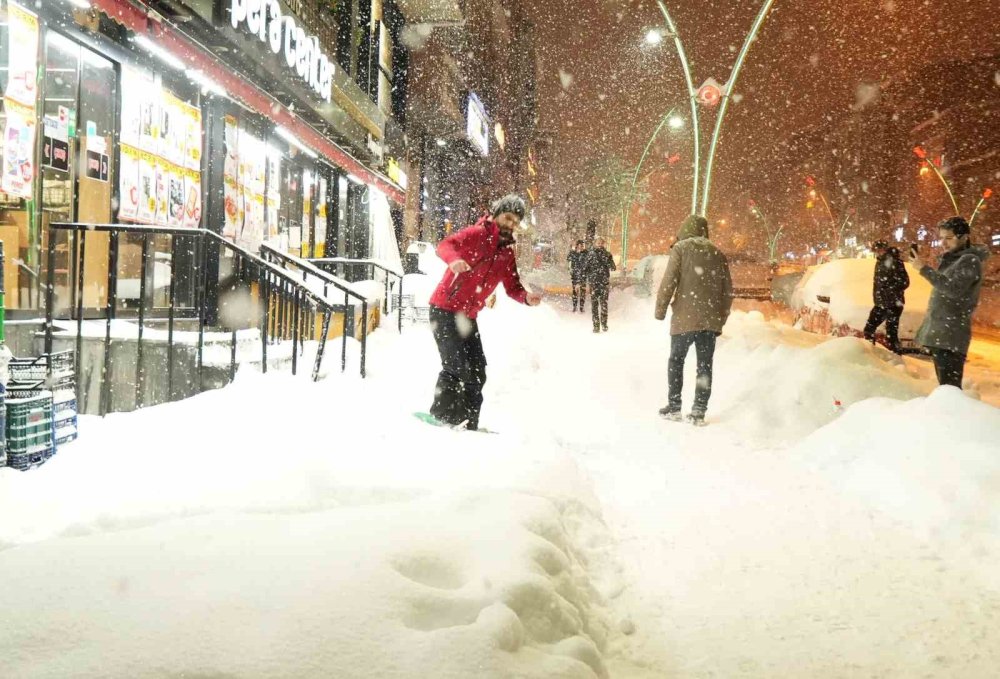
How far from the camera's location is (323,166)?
611 inches

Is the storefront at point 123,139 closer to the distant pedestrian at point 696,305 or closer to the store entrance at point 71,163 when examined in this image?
the store entrance at point 71,163

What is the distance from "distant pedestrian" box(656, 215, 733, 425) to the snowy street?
0.89 meters

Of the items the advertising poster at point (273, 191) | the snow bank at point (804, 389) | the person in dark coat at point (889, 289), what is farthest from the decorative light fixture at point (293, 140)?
the person in dark coat at point (889, 289)

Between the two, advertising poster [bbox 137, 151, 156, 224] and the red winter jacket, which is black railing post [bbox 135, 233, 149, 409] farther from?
advertising poster [bbox 137, 151, 156, 224]

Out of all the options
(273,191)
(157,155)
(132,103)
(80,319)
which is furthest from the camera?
(273,191)

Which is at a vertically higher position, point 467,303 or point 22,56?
point 22,56

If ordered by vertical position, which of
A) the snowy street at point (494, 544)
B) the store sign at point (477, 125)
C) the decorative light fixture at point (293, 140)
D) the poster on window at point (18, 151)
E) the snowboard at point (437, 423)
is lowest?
the snowy street at point (494, 544)

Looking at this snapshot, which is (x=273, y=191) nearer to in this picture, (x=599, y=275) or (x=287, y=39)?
(x=287, y=39)

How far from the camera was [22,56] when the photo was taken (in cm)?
620

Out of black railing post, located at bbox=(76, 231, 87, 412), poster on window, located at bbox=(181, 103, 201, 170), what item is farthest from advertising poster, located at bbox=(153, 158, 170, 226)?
black railing post, located at bbox=(76, 231, 87, 412)

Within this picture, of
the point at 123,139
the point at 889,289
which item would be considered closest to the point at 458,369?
the point at 123,139

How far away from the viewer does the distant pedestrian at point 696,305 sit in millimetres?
7012

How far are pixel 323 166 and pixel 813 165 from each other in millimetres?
140724

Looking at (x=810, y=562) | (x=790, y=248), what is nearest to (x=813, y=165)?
(x=790, y=248)
